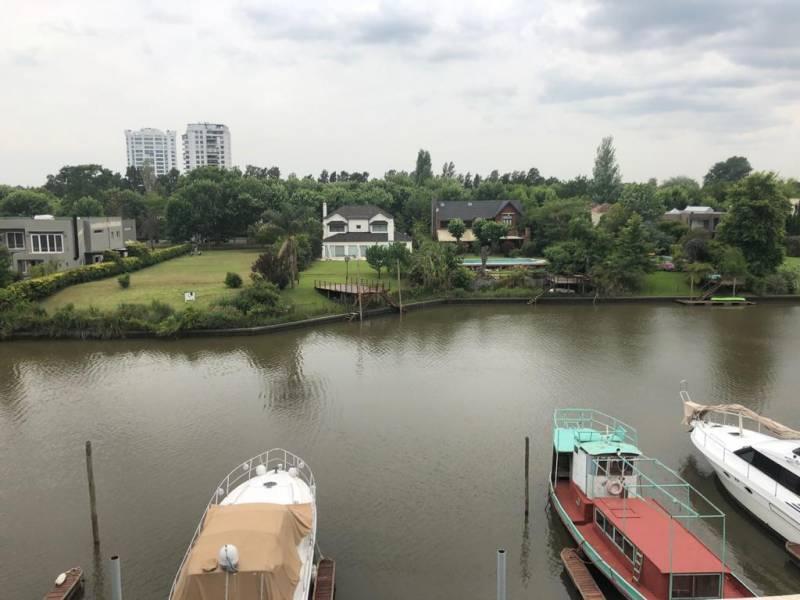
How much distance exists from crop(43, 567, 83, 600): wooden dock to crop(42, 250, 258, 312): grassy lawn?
2692 centimetres

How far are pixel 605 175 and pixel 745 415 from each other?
88.8m

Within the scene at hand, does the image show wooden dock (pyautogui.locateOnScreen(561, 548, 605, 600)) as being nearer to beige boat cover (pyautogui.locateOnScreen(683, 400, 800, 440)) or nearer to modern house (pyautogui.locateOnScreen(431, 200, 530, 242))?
beige boat cover (pyautogui.locateOnScreen(683, 400, 800, 440))

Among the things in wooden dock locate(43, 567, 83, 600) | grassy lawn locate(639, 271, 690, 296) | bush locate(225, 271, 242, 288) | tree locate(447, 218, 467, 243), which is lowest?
wooden dock locate(43, 567, 83, 600)

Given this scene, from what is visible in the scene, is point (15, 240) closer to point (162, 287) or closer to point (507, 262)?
point (162, 287)

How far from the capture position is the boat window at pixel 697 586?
11625 millimetres

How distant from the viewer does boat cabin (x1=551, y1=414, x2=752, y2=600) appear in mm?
11672

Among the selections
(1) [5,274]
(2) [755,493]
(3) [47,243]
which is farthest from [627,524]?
(3) [47,243]

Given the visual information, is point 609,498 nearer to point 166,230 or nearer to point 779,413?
point 779,413

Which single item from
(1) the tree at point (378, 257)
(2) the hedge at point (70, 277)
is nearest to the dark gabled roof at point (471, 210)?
(1) the tree at point (378, 257)

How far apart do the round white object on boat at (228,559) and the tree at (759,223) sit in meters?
51.4

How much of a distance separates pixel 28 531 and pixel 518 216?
2423 inches

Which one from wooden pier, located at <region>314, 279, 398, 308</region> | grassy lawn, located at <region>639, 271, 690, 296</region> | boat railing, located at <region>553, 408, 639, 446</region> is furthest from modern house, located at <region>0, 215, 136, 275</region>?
grassy lawn, located at <region>639, 271, 690, 296</region>

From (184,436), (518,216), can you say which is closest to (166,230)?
(518,216)

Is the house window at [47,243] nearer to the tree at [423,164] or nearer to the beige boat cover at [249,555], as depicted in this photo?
the beige boat cover at [249,555]
